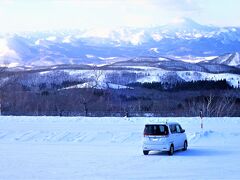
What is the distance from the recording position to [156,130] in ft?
76.3

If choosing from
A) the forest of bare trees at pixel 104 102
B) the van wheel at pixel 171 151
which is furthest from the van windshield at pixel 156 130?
the forest of bare trees at pixel 104 102

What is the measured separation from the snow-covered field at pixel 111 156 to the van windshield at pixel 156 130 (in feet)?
3.24

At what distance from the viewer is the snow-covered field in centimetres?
1602

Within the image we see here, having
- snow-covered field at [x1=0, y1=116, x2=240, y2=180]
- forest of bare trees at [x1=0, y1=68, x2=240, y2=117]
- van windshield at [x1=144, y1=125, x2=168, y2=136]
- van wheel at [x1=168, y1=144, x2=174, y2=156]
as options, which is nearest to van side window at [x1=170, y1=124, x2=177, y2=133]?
van windshield at [x1=144, y1=125, x2=168, y2=136]

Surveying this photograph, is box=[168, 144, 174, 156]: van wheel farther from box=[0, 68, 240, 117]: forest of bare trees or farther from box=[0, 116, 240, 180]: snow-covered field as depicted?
box=[0, 68, 240, 117]: forest of bare trees

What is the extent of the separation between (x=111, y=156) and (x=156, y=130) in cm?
277

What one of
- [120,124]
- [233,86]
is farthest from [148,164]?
[233,86]

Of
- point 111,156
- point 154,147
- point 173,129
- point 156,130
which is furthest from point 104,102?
point 111,156

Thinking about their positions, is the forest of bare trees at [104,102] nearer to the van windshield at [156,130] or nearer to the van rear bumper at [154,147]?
the van windshield at [156,130]

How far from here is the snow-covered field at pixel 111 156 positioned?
52.5 ft

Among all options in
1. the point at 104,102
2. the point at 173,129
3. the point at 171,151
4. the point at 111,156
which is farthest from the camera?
the point at 104,102

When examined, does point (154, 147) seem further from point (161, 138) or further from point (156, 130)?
point (156, 130)

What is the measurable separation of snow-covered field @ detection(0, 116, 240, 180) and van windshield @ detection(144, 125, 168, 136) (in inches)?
38.8

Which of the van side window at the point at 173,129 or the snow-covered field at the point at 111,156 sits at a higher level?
the van side window at the point at 173,129
